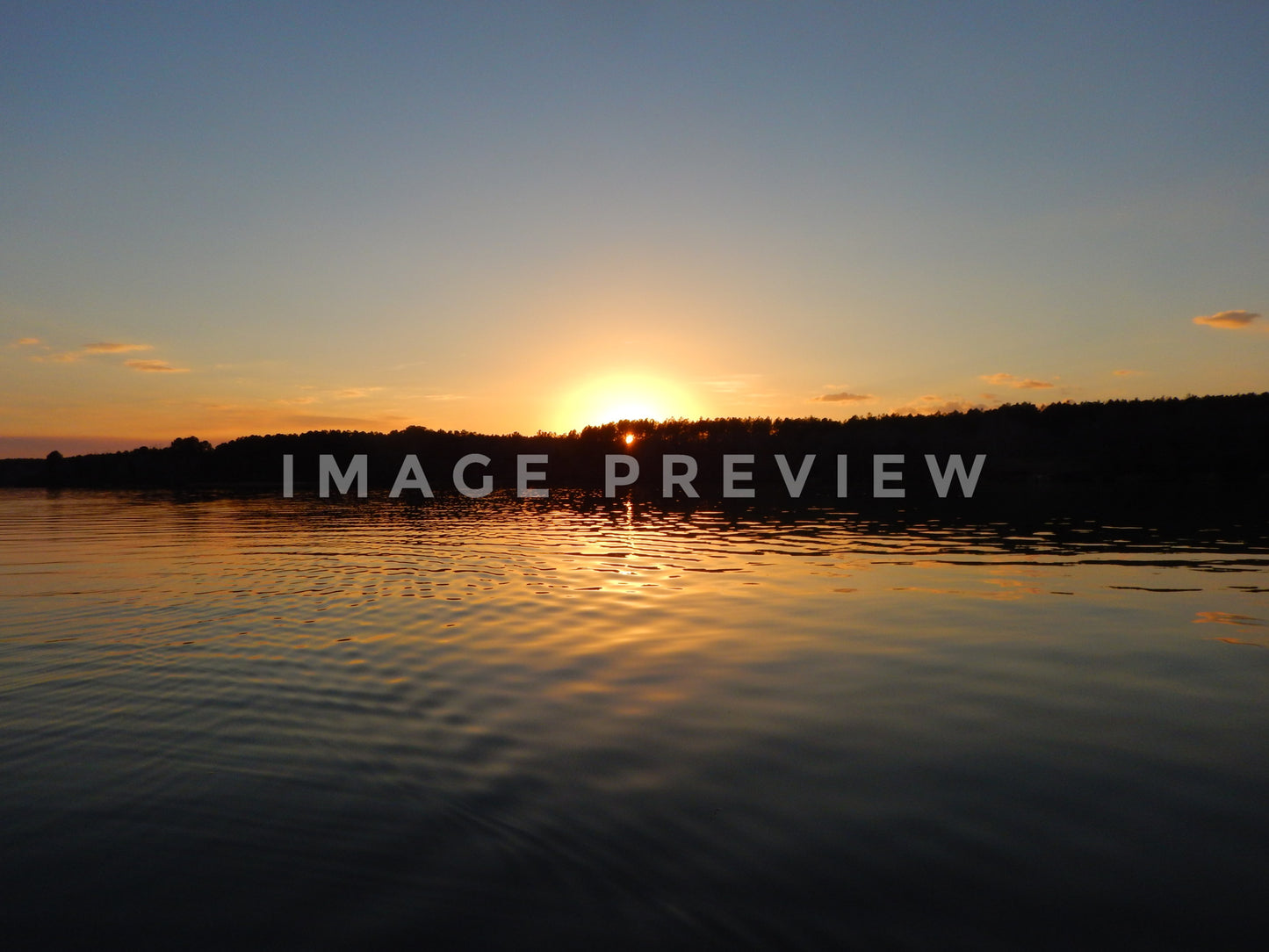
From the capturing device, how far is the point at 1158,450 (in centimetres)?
13925

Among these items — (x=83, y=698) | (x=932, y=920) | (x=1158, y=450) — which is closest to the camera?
(x=932, y=920)

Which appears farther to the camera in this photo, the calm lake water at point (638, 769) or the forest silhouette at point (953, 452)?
the forest silhouette at point (953, 452)

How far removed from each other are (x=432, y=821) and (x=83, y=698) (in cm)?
817

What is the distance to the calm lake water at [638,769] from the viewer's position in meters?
6.45

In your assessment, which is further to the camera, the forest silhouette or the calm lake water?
the forest silhouette

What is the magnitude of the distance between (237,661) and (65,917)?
916 cm

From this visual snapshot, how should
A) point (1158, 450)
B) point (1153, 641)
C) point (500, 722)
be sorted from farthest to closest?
point (1158, 450) < point (1153, 641) < point (500, 722)

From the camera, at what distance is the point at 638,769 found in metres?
9.62

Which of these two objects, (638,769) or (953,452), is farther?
(953,452)

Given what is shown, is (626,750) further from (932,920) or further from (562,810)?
(932,920)

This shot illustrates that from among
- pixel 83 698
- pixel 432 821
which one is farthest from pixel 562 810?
pixel 83 698

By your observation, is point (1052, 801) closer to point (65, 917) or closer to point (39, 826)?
point (65, 917)

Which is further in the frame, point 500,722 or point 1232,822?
point 500,722

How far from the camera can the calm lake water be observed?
21.2ft
